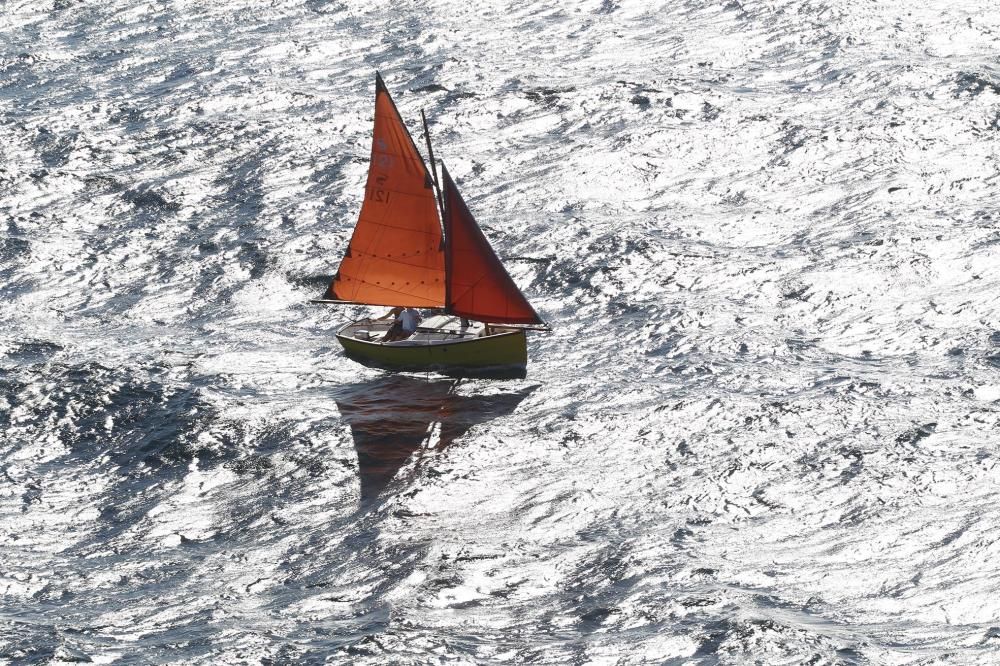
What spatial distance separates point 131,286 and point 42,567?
857 inches

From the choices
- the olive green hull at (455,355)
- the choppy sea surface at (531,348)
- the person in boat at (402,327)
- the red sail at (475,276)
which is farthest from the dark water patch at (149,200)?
the red sail at (475,276)

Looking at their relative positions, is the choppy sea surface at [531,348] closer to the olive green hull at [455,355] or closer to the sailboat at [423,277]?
the olive green hull at [455,355]

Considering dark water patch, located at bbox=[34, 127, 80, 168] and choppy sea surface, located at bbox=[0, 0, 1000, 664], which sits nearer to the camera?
choppy sea surface, located at bbox=[0, 0, 1000, 664]

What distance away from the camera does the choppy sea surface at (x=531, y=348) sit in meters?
42.7

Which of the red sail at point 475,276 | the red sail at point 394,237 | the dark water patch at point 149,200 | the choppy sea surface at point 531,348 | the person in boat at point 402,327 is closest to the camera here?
the choppy sea surface at point 531,348

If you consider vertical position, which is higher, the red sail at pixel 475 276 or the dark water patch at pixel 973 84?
the red sail at pixel 475 276

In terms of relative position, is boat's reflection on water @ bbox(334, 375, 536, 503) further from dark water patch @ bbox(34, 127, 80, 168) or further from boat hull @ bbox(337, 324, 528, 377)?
dark water patch @ bbox(34, 127, 80, 168)

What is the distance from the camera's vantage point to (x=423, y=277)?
59.2m

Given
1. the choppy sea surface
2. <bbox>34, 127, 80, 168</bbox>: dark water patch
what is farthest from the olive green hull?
<bbox>34, 127, 80, 168</bbox>: dark water patch

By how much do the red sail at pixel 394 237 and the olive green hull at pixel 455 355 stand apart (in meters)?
2.45

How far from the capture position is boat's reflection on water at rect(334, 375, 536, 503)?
Answer: 5143cm

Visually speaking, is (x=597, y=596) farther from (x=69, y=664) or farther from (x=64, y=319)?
(x=64, y=319)

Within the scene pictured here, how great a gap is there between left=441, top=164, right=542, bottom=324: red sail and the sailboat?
4 cm

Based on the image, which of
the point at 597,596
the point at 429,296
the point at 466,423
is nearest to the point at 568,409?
the point at 466,423
